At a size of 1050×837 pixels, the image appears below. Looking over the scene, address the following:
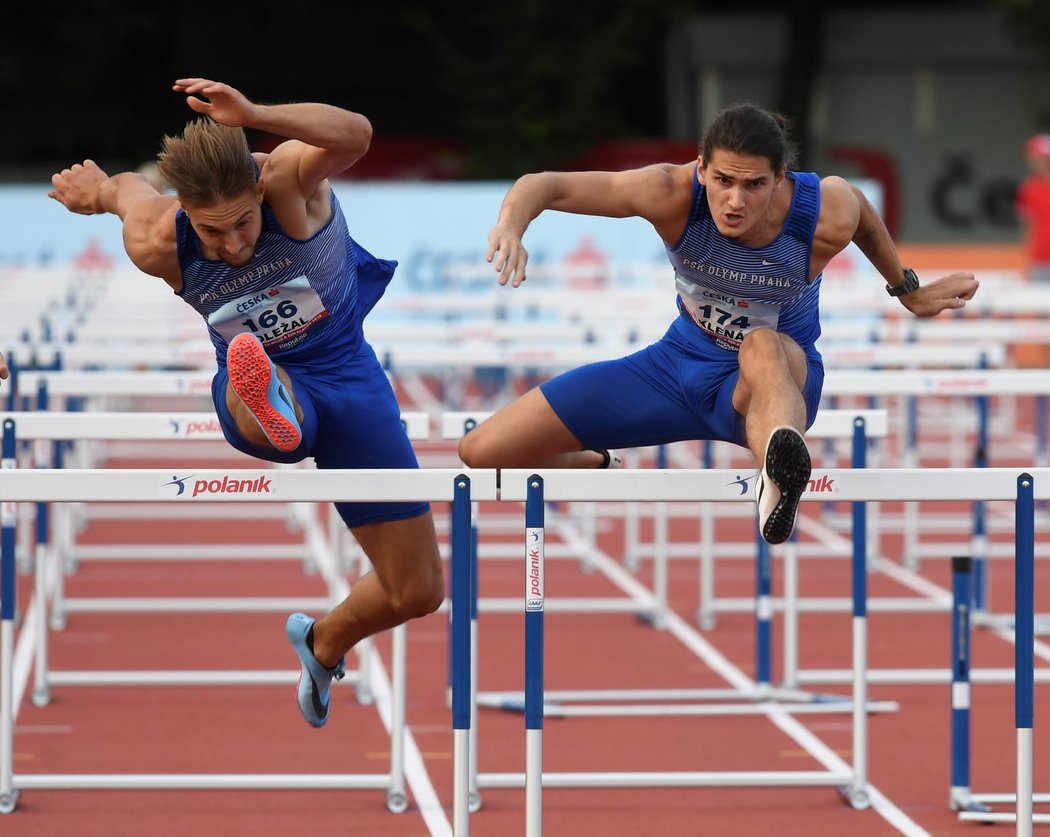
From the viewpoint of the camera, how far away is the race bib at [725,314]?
512 cm

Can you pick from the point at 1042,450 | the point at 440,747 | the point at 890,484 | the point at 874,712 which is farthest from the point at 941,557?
the point at 890,484

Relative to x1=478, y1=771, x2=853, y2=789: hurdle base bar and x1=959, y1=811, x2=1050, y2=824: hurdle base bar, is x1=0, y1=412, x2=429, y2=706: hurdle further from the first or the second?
x1=959, y1=811, x2=1050, y2=824: hurdle base bar

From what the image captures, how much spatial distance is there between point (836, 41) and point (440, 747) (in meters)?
22.2

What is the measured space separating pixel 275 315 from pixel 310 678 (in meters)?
1.10

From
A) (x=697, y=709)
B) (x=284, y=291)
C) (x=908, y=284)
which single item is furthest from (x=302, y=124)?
(x=697, y=709)

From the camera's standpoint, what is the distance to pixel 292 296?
16.0 feet

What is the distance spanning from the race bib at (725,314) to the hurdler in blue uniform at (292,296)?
0.90 metres

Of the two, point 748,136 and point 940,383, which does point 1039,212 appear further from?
point 748,136

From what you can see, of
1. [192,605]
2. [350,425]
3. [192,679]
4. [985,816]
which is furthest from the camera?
[192,605]

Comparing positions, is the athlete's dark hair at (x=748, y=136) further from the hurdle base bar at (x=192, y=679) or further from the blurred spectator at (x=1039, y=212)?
the blurred spectator at (x=1039, y=212)

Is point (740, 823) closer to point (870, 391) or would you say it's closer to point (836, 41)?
point (870, 391)

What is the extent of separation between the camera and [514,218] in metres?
4.54

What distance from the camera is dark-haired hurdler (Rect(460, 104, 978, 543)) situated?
15.7ft

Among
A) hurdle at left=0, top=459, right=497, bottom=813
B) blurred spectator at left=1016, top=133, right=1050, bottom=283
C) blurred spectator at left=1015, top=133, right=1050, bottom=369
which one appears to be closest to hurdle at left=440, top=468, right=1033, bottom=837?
hurdle at left=0, top=459, right=497, bottom=813
